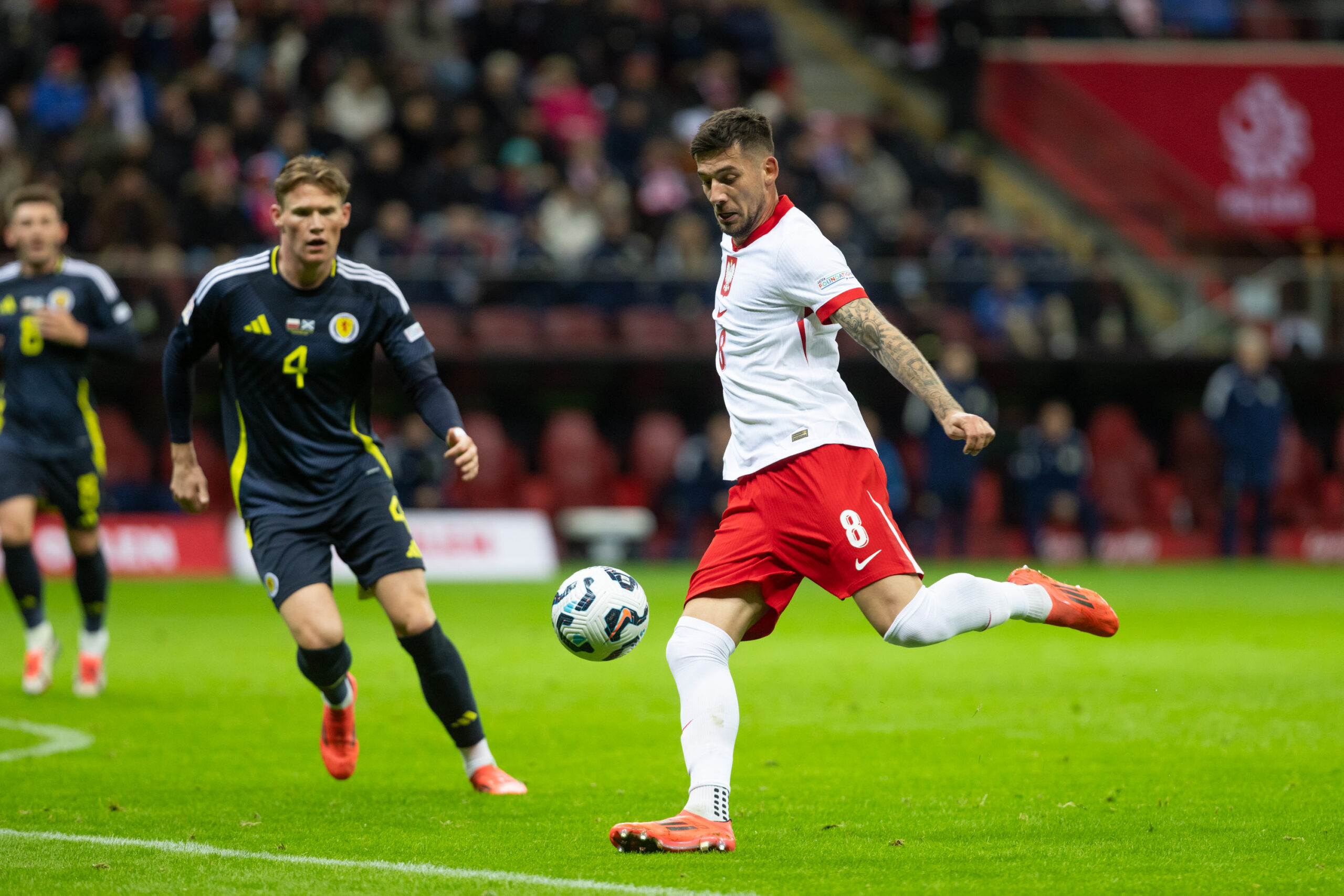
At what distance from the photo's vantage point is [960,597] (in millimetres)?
5621

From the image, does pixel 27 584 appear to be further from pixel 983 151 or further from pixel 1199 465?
pixel 983 151

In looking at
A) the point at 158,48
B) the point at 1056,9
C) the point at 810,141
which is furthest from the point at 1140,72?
the point at 158,48

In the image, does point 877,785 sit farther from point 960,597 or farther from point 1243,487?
point 1243,487

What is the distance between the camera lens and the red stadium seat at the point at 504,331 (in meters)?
19.6

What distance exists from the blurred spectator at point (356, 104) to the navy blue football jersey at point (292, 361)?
48.0 feet

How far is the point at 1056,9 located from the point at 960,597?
877 inches

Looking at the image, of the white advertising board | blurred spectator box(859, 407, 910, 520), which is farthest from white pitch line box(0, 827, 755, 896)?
blurred spectator box(859, 407, 910, 520)

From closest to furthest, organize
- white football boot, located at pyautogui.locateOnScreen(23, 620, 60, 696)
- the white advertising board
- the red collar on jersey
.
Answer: the red collar on jersey < white football boot, located at pyautogui.locateOnScreen(23, 620, 60, 696) < the white advertising board

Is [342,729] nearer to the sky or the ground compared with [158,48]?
nearer to the ground

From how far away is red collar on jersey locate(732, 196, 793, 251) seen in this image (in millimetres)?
5617

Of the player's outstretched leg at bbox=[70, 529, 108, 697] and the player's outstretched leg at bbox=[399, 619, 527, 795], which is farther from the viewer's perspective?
the player's outstretched leg at bbox=[70, 529, 108, 697]

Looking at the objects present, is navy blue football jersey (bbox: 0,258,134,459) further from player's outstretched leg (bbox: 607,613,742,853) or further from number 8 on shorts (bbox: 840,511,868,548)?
number 8 on shorts (bbox: 840,511,868,548)

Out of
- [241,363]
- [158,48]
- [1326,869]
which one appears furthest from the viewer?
[158,48]

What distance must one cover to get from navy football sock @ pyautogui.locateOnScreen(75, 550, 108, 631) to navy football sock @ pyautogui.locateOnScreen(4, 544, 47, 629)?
228mm
